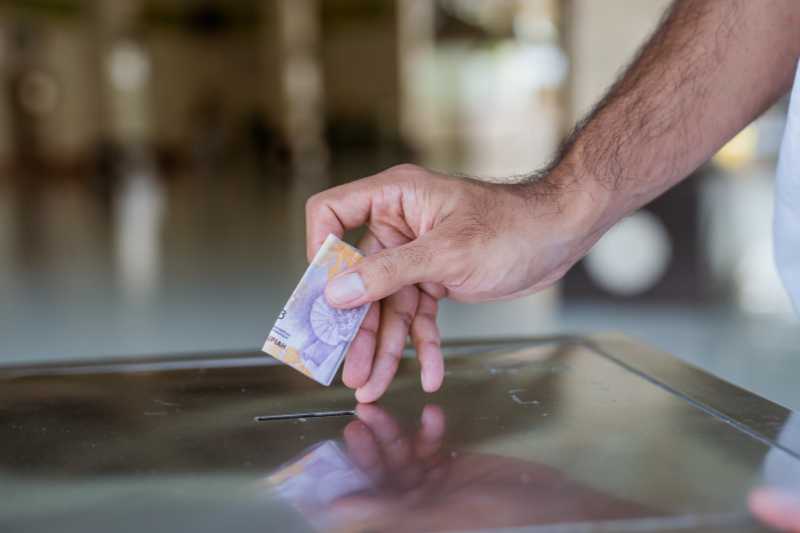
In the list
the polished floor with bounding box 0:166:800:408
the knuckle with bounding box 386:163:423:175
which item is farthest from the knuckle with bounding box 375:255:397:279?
the polished floor with bounding box 0:166:800:408

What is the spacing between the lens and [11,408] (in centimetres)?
102

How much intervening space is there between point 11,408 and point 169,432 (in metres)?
0.22

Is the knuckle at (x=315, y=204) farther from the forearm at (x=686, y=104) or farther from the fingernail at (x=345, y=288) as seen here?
the forearm at (x=686, y=104)

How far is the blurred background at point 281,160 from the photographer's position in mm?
4570

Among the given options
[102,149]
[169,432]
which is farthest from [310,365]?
[102,149]

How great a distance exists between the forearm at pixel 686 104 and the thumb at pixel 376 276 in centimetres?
27

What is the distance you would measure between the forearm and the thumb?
0.27 m

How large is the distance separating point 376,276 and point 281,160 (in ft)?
69.6

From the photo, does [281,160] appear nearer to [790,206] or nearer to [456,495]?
[790,206]

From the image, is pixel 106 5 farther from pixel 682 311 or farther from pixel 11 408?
pixel 11 408

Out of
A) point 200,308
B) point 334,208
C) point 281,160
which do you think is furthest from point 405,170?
point 281,160

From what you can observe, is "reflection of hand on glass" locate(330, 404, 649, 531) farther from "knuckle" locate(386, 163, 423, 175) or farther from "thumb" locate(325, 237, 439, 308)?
"knuckle" locate(386, 163, 423, 175)

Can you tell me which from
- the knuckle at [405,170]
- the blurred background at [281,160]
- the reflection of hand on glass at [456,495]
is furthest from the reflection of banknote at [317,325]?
the blurred background at [281,160]

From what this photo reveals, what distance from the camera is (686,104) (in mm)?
1249
